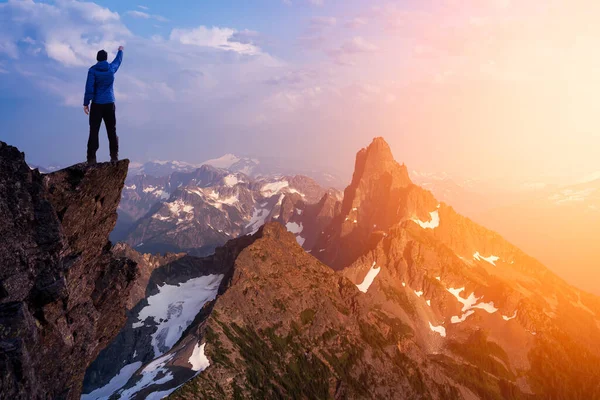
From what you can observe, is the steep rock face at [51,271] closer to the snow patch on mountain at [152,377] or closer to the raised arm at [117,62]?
the raised arm at [117,62]

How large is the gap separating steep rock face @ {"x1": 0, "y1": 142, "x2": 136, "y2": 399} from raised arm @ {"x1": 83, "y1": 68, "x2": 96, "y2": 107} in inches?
167

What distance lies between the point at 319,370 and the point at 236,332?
3453 centimetres

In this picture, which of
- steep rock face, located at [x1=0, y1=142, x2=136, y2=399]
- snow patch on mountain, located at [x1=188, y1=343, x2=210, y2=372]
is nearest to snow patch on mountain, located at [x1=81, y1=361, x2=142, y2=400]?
snow patch on mountain, located at [x1=188, y1=343, x2=210, y2=372]

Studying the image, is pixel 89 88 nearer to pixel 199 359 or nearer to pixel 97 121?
pixel 97 121

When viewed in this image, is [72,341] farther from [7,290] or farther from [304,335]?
[304,335]

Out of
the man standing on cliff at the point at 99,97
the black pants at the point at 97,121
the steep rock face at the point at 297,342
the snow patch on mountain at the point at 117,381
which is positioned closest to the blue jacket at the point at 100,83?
the man standing on cliff at the point at 99,97

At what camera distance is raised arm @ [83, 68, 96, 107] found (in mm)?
24203

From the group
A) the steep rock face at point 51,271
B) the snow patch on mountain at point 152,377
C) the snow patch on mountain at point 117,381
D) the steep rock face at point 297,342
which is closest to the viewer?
the steep rock face at point 51,271

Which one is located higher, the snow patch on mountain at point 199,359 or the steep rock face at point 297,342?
the snow patch on mountain at point 199,359

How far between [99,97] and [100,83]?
0.91m

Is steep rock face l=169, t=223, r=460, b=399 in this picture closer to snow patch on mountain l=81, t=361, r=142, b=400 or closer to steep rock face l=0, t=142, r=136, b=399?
snow patch on mountain l=81, t=361, r=142, b=400

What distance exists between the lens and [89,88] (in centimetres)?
2445

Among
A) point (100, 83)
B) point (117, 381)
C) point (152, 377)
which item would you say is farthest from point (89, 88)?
point (117, 381)

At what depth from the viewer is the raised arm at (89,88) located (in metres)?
24.2
